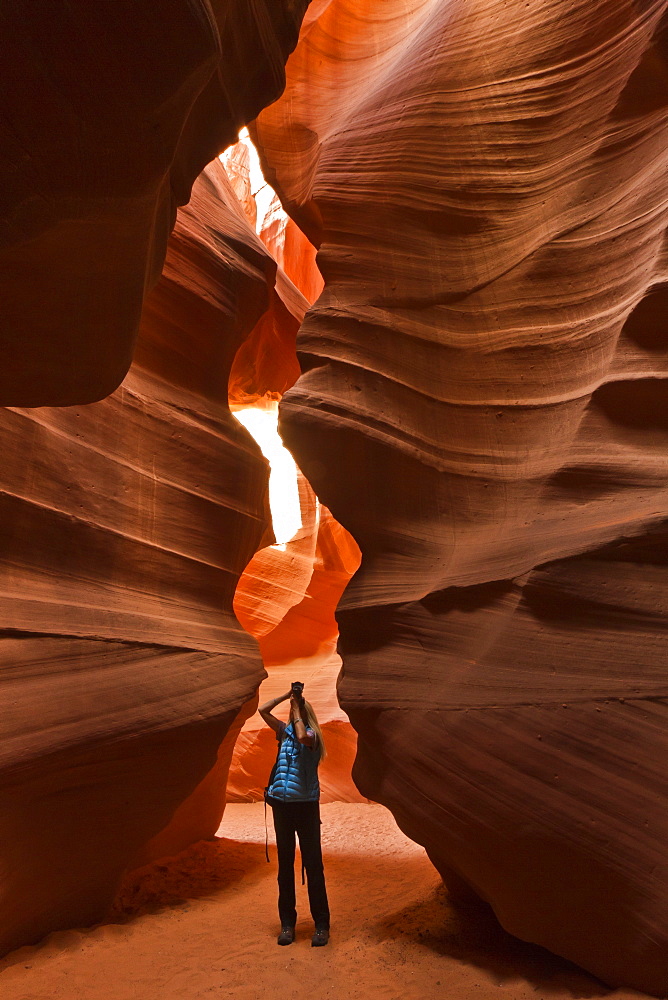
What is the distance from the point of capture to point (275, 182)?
6.77 m

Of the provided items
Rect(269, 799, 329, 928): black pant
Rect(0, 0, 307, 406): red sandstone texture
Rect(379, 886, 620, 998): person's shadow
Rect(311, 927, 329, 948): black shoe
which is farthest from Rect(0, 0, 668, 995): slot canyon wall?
Rect(311, 927, 329, 948): black shoe

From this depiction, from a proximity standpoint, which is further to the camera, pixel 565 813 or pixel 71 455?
pixel 71 455

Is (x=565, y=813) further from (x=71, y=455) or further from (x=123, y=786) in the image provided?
(x=71, y=455)

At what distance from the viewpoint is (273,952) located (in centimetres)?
412

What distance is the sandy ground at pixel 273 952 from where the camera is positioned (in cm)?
Answer: 365

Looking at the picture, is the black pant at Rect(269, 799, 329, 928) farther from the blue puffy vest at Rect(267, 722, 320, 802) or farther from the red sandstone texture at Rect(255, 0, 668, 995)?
the red sandstone texture at Rect(255, 0, 668, 995)

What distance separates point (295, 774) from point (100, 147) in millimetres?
3482

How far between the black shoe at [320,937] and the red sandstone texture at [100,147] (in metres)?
3.32

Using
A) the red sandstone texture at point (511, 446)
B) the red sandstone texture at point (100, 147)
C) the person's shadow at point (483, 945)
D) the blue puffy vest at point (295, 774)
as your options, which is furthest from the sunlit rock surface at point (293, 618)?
the red sandstone texture at point (100, 147)

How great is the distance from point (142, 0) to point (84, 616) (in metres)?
3.35

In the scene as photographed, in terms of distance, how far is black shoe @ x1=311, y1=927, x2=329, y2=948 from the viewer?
416cm

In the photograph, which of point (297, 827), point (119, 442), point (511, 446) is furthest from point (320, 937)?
point (119, 442)

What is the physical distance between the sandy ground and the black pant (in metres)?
0.19

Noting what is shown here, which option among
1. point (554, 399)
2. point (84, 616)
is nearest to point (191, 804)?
point (84, 616)
